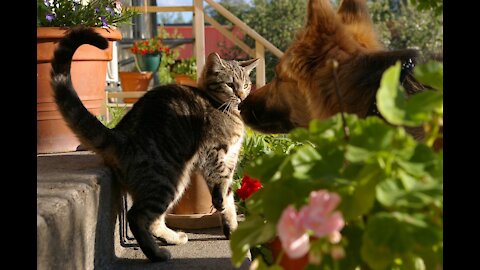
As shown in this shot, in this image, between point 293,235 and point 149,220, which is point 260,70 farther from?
point 293,235

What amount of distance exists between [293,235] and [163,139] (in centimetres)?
224

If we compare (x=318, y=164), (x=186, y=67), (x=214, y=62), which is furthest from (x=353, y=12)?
(x=186, y=67)

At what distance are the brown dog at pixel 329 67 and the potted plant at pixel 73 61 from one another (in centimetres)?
136

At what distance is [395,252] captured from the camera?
1153 millimetres

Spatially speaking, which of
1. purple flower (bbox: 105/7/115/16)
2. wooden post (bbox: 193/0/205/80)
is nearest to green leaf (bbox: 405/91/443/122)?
purple flower (bbox: 105/7/115/16)

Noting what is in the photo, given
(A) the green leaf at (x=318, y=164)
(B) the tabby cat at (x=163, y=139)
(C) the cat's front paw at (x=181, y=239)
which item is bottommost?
(C) the cat's front paw at (x=181, y=239)

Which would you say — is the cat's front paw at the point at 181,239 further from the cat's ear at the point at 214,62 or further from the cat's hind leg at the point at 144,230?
the cat's ear at the point at 214,62

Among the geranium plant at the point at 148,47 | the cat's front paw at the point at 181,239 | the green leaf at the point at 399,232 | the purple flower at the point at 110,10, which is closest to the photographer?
the green leaf at the point at 399,232

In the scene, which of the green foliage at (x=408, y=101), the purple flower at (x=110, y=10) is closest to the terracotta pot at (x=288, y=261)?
the green foliage at (x=408, y=101)

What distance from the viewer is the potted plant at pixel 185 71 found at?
1041 centimetres

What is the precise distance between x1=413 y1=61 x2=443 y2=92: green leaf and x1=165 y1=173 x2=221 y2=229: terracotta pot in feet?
8.64
